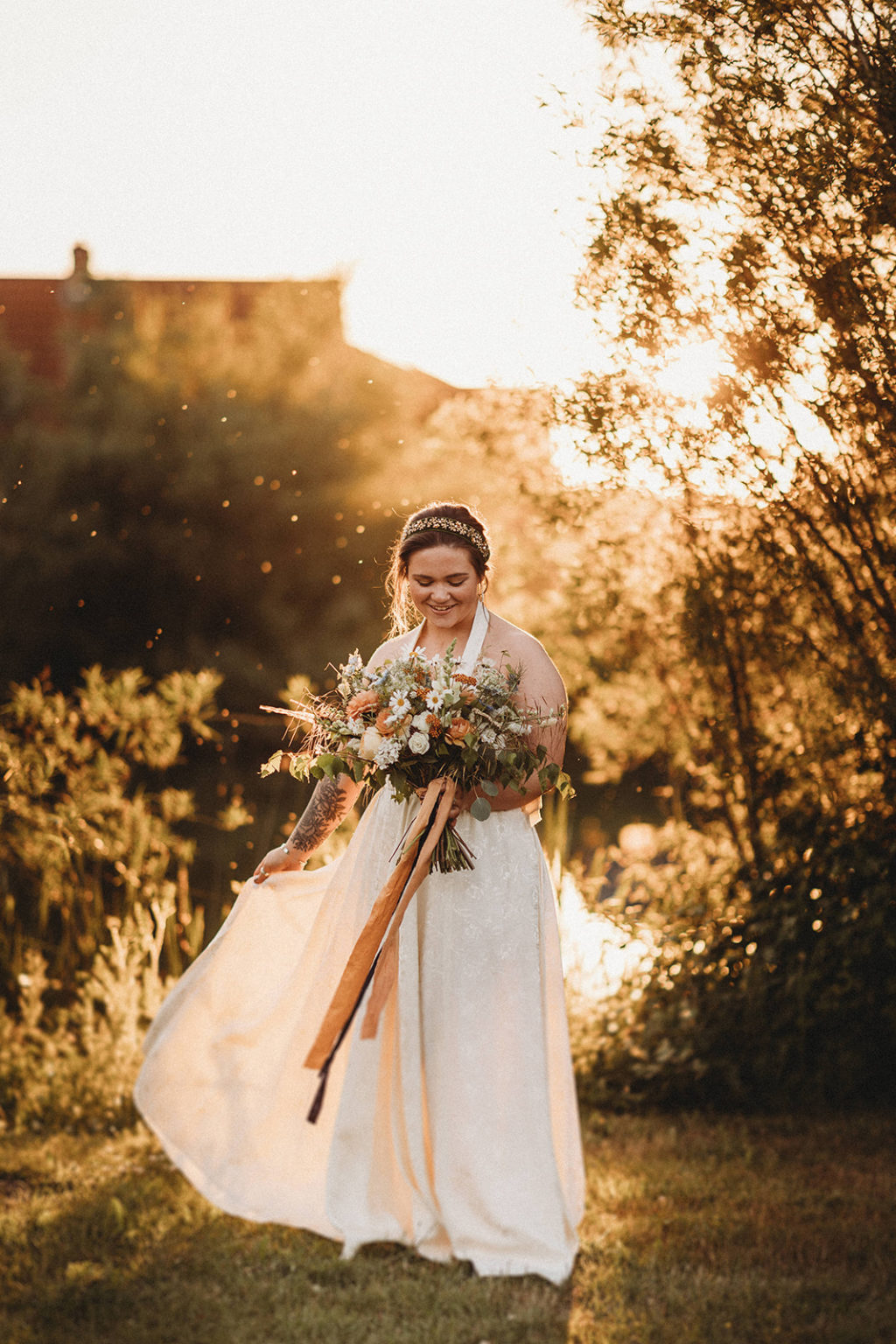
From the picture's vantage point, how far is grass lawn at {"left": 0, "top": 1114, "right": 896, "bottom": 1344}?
3199 millimetres

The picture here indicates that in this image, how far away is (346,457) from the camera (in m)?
14.9

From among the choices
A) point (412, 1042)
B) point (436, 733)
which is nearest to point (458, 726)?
point (436, 733)

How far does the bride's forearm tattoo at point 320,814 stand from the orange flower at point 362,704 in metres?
0.51

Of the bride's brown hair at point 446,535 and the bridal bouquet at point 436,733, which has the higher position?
the bride's brown hair at point 446,535

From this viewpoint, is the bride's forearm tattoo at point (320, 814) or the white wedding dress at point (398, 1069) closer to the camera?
the white wedding dress at point (398, 1069)

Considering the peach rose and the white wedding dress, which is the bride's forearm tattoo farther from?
the peach rose

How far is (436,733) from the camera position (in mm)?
3322

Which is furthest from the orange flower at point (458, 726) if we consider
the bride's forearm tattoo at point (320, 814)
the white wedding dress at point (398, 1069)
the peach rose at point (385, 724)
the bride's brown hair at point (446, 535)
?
the bride's forearm tattoo at point (320, 814)

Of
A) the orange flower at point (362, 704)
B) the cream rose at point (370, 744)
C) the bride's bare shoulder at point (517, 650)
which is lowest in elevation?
the cream rose at point (370, 744)

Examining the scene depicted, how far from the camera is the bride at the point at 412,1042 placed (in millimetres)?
3537

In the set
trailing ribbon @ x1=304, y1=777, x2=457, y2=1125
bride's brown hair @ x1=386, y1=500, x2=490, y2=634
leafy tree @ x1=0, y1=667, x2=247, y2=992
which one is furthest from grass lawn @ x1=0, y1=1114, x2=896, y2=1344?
bride's brown hair @ x1=386, y1=500, x2=490, y2=634

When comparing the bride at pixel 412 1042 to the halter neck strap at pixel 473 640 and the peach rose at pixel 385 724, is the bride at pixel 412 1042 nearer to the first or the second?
the halter neck strap at pixel 473 640

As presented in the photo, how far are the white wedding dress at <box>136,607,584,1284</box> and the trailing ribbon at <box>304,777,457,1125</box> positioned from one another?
168 mm

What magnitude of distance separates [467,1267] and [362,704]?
1.69 meters
